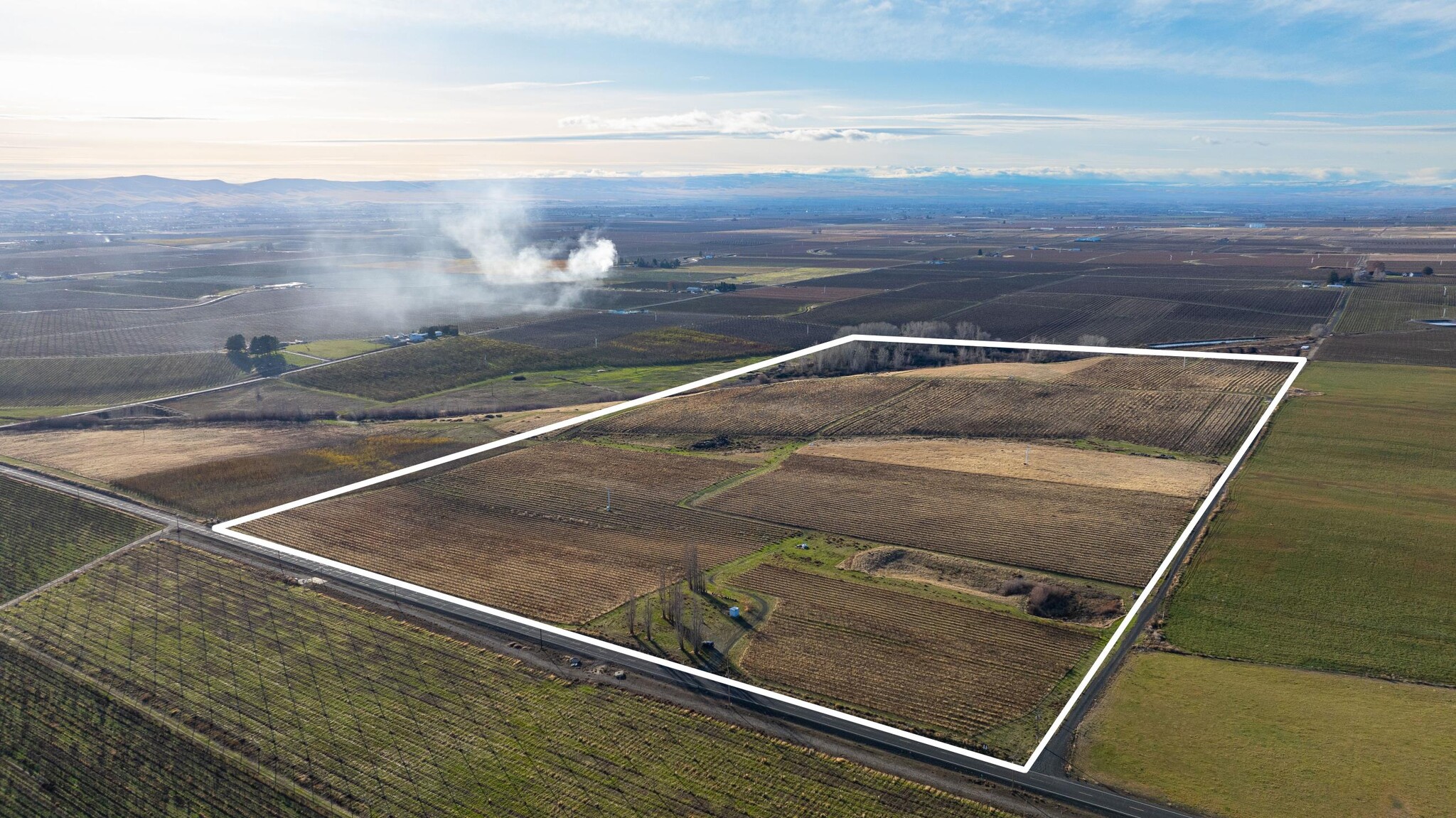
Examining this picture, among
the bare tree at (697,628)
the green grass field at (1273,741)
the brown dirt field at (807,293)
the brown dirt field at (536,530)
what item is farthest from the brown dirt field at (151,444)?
the brown dirt field at (807,293)

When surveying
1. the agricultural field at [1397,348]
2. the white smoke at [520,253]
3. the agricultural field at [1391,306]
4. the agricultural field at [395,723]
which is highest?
the white smoke at [520,253]

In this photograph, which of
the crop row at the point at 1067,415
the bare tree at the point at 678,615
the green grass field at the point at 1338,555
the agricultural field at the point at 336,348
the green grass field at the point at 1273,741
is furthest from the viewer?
the agricultural field at the point at 336,348

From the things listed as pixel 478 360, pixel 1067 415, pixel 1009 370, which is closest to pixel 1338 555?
pixel 1067 415

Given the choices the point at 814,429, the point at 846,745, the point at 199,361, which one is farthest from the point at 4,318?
the point at 846,745

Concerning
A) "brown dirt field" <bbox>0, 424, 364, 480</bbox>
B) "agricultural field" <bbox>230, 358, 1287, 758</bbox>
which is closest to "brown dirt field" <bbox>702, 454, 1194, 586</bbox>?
"agricultural field" <bbox>230, 358, 1287, 758</bbox>

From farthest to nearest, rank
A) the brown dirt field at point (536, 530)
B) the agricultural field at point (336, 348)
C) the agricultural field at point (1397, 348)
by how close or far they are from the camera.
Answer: the agricultural field at point (336, 348), the agricultural field at point (1397, 348), the brown dirt field at point (536, 530)

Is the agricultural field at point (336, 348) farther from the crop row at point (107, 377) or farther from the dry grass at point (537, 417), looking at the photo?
the dry grass at point (537, 417)
